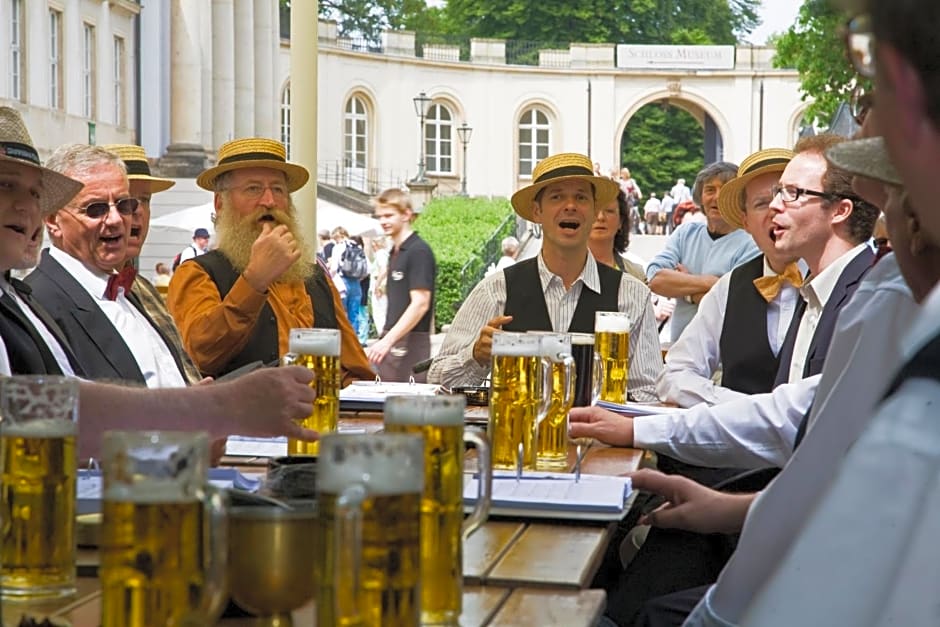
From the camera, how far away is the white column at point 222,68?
28547mm

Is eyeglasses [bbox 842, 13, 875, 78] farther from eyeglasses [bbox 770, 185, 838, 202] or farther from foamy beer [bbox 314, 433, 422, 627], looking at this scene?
eyeglasses [bbox 770, 185, 838, 202]

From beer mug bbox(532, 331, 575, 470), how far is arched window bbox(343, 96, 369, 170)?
1611 inches

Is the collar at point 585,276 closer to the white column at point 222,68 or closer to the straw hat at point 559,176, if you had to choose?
the straw hat at point 559,176

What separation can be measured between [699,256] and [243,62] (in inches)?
948

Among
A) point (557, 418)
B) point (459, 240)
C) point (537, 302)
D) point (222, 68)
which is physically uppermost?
point (222, 68)

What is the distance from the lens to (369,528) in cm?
116

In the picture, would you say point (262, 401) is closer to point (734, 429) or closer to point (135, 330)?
point (734, 429)

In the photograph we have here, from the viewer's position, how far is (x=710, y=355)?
4.36 metres

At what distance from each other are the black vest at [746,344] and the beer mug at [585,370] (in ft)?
3.38

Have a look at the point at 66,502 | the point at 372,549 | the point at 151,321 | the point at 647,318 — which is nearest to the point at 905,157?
the point at 372,549

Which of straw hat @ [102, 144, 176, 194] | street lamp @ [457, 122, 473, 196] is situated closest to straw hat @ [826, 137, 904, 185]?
straw hat @ [102, 144, 176, 194]

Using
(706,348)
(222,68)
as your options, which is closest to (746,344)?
(706,348)

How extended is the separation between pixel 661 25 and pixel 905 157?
55.7 meters

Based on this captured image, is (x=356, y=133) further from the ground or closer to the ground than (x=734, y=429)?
further from the ground
